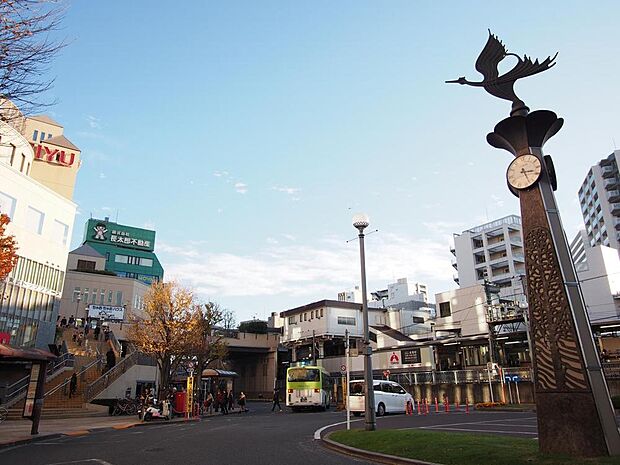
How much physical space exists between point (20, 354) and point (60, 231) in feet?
88.2

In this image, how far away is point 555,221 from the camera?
374 inches

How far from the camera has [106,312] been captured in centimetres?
5291

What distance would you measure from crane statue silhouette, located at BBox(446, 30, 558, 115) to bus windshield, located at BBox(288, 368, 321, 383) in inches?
1007

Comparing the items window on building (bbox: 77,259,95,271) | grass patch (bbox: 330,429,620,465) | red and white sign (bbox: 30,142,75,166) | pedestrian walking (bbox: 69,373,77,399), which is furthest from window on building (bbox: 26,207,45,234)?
grass patch (bbox: 330,429,620,465)

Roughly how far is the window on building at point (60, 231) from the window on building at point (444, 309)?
39.9 meters

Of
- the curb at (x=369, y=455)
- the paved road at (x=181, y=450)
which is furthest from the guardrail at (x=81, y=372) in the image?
the curb at (x=369, y=455)

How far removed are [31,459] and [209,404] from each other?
75.3 ft

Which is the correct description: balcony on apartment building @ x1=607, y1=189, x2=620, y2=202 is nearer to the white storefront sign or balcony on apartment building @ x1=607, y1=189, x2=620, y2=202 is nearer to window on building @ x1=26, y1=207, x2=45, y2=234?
the white storefront sign

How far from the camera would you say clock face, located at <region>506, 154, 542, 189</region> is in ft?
32.2

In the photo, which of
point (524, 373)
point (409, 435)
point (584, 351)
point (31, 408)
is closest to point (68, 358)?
point (31, 408)

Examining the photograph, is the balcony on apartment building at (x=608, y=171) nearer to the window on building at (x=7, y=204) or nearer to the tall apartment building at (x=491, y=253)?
the tall apartment building at (x=491, y=253)

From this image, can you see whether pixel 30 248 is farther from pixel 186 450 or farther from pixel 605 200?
pixel 605 200

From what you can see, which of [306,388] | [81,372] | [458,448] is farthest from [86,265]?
[458,448]

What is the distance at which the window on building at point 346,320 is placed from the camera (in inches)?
2268
